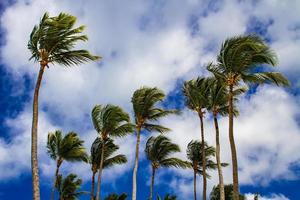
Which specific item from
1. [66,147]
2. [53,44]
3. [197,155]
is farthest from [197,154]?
[53,44]

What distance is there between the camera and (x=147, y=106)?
119ft

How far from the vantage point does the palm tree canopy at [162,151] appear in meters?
42.1

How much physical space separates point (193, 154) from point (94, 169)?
9.45 metres

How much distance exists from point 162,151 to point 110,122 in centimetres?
759

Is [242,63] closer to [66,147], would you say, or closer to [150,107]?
[150,107]

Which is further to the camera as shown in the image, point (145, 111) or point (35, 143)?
point (145, 111)

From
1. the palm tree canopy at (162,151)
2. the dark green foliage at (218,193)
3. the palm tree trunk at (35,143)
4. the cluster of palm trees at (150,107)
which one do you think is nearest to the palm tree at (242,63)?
the cluster of palm trees at (150,107)

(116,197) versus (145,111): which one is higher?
(145,111)

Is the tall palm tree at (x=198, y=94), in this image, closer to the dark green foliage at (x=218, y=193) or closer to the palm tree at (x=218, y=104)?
the palm tree at (x=218, y=104)

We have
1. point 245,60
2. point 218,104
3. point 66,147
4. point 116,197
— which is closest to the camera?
point 245,60

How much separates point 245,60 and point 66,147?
72.9 feet

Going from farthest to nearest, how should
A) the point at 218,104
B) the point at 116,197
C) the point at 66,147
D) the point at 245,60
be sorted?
the point at 116,197
the point at 66,147
the point at 218,104
the point at 245,60

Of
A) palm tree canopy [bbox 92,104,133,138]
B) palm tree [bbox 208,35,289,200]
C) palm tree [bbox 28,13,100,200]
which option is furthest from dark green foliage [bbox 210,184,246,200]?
palm tree [bbox 28,13,100,200]

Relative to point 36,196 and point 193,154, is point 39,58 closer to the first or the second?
point 36,196
